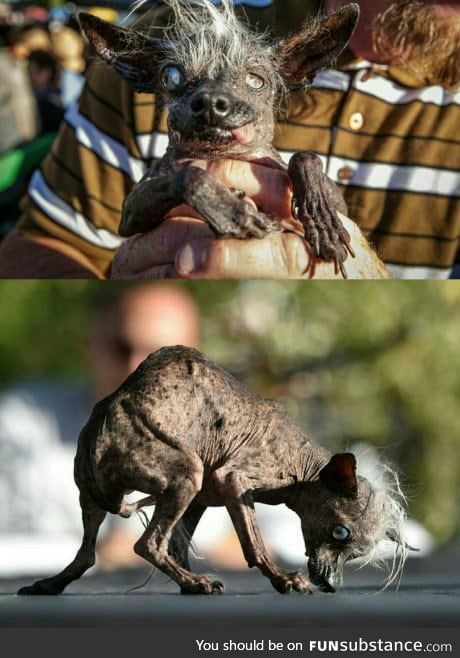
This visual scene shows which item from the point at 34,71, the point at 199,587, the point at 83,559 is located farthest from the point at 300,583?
the point at 34,71

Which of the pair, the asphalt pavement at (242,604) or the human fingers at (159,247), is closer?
the asphalt pavement at (242,604)

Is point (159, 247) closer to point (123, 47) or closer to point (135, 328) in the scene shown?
point (135, 328)

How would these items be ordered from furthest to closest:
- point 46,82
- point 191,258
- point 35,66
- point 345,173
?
point 35,66 < point 46,82 < point 345,173 < point 191,258

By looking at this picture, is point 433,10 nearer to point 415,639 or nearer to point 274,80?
point 274,80

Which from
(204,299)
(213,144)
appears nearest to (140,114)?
(213,144)

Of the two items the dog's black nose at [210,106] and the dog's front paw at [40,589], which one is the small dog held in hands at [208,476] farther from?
the dog's black nose at [210,106]

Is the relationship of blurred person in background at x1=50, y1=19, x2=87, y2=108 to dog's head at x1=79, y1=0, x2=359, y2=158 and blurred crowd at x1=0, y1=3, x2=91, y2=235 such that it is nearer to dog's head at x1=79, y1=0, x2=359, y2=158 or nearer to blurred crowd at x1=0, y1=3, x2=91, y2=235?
blurred crowd at x1=0, y1=3, x2=91, y2=235

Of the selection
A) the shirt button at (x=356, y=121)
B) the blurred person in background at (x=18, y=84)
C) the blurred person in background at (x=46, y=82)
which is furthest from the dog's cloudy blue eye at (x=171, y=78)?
the blurred person in background at (x=46, y=82)
